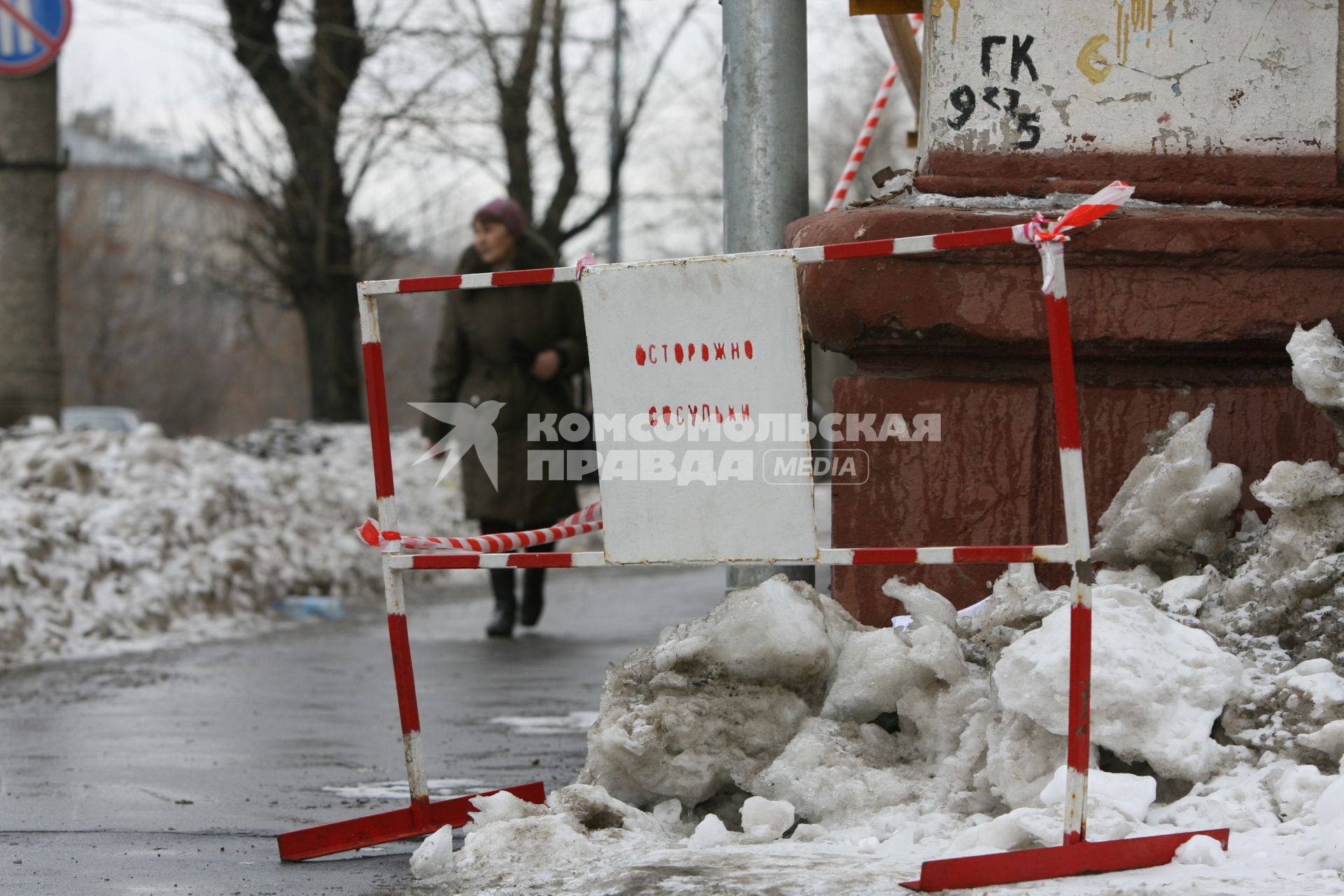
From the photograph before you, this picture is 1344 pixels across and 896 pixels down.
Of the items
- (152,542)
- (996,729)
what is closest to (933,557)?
(996,729)

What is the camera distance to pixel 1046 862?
3.04 meters

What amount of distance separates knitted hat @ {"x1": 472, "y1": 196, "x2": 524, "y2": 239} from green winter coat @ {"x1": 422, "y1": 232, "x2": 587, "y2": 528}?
16cm

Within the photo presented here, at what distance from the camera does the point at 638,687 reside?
13.4 feet

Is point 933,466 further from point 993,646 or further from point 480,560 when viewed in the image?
point 480,560

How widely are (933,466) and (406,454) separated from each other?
525 inches

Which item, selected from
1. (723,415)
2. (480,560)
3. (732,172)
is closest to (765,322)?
(723,415)

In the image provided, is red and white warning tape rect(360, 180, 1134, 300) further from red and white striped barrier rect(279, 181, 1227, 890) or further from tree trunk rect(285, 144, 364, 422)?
tree trunk rect(285, 144, 364, 422)

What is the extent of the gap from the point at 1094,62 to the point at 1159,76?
0.19 metres

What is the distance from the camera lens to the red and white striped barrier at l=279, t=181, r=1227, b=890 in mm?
3066

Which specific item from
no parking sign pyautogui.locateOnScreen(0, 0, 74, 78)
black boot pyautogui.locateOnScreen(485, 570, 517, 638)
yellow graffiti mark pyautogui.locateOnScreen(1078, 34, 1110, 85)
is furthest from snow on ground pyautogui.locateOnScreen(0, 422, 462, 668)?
yellow graffiti mark pyautogui.locateOnScreen(1078, 34, 1110, 85)

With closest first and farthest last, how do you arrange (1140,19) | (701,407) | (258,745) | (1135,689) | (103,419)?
(1135,689)
(701,407)
(1140,19)
(258,745)
(103,419)

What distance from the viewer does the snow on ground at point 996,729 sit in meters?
3.23

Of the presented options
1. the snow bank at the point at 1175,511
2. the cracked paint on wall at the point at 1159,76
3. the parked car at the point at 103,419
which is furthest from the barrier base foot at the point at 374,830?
the parked car at the point at 103,419

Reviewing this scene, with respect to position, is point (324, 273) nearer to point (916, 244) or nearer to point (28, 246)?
point (28, 246)
